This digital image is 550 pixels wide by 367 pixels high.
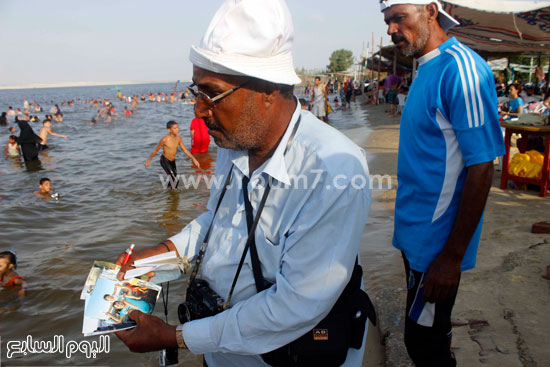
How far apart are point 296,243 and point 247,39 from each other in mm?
693

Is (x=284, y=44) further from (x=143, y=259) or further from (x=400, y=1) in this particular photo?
(x=143, y=259)

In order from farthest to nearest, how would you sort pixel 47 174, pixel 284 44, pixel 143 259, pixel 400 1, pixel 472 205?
pixel 47 174 < pixel 400 1 < pixel 143 259 < pixel 472 205 < pixel 284 44

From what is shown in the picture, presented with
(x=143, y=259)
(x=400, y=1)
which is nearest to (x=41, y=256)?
(x=143, y=259)

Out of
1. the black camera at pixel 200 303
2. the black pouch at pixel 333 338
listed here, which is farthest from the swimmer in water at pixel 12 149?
the black pouch at pixel 333 338

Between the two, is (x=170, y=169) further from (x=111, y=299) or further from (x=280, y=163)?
(x=280, y=163)

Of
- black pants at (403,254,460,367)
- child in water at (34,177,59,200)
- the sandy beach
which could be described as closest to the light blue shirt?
black pants at (403,254,460,367)

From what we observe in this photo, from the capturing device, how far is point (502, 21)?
23.4 feet

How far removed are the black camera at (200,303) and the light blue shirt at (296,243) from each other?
0.26ft

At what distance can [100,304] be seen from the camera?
147cm

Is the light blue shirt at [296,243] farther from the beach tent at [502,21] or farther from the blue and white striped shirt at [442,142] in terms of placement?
the beach tent at [502,21]

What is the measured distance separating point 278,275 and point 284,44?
80cm

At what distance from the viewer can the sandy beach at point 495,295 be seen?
239 centimetres

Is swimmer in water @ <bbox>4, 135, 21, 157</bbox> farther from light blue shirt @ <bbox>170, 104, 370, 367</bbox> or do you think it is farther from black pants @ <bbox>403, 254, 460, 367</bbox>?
black pants @ <bbox>403, 254, 460, 367</bbox>

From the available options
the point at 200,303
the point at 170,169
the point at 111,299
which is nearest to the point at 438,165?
the point at 200,303
